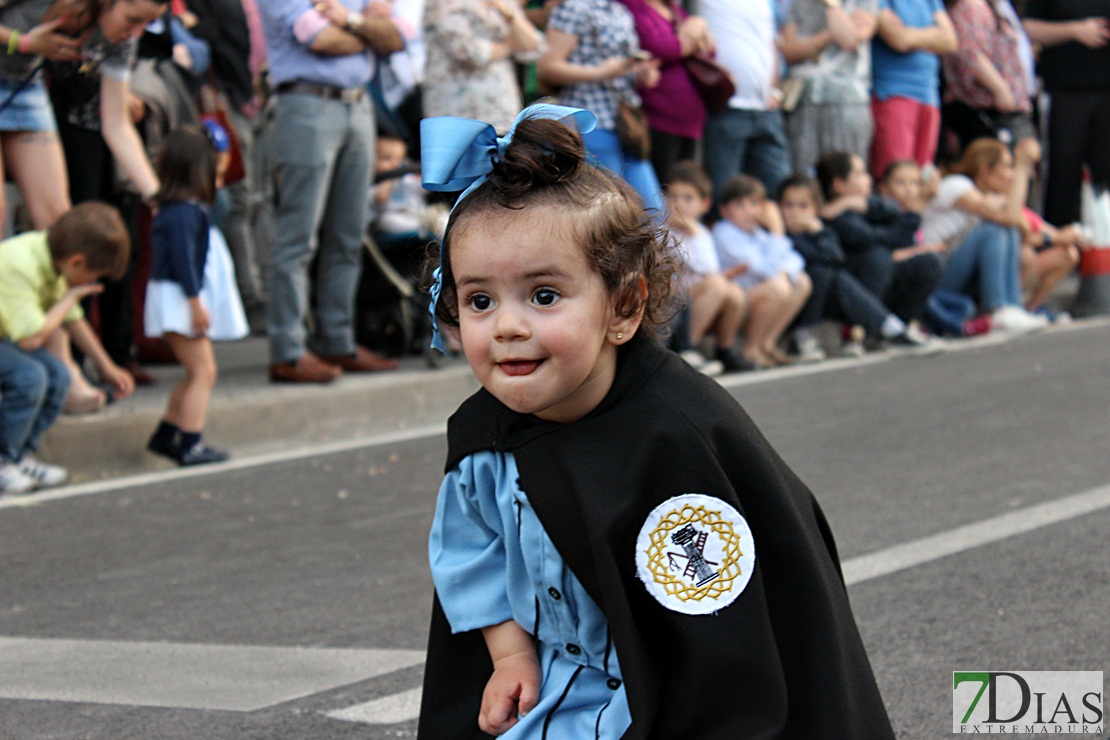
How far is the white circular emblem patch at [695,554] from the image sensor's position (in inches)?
92.4

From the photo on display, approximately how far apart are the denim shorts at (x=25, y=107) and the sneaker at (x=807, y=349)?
15.5ft

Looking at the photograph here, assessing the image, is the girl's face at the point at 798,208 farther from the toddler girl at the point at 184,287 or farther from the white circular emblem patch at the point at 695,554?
the white circular emblem patch at the point at 695,554

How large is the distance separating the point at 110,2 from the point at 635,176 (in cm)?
320

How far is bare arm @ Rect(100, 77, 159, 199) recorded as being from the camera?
7098 millimetres

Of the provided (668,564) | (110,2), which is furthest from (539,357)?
(110,2)

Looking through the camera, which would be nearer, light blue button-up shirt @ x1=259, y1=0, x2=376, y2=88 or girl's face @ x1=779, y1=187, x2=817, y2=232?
light blue button-up shirt @ x1=259, y1=0, x2=376, y2=88

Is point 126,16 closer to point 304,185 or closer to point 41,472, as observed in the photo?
point 304,185

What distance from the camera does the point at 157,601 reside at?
467 cm

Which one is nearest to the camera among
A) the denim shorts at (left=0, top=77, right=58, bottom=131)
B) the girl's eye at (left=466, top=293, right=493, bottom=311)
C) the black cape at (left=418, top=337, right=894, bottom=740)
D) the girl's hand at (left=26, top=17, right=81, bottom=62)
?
the black cape at (left=418, top=337, right=894, bottom=740)

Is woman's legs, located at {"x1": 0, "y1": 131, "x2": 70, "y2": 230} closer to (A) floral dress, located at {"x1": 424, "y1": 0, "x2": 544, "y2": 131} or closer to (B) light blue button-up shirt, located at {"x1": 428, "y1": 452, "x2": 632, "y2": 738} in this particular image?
(A) floral dress, located at {"x1": 424, "y1": 0, "x2": 544, "y2": 131}

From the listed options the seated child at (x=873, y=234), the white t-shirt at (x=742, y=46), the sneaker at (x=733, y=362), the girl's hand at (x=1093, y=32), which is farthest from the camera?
the girl's hand at (x=1093, y=32)

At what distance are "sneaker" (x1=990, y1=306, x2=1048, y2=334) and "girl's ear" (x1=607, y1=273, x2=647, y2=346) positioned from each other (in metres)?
8.66

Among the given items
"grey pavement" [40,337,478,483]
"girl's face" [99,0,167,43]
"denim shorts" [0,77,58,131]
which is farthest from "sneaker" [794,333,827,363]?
"denim shorts" [0,77,58,131]

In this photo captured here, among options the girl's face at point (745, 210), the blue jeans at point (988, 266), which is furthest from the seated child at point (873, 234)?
the girl's face at point (745, 210)
